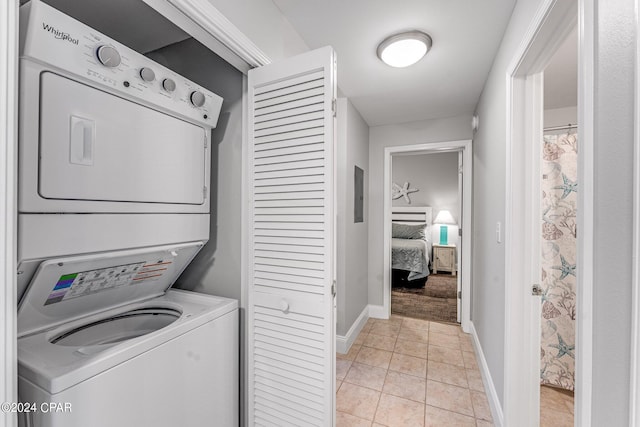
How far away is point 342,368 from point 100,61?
2.45m

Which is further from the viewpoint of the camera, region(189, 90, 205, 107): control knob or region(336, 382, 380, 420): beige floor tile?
region(336, 382, 380, 420): beige floor tile

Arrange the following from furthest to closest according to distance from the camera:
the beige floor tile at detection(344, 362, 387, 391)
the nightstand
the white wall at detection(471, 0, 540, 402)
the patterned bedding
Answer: the nightstand < the patterned bedding < the beige floor tile at detection(344, 362, 387, 391) < the white wall at detection(471, 0, 540, 402)

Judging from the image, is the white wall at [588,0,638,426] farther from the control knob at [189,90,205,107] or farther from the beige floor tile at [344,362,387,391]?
the beige floor tile at [344,362,387,391]

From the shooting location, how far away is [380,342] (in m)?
2.76

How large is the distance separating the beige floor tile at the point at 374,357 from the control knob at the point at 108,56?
8.37ft

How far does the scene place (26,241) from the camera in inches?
31.3

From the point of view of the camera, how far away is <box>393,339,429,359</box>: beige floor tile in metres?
2.55

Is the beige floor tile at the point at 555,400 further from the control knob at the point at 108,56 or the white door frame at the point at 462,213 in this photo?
the control knob at the point at 108,56

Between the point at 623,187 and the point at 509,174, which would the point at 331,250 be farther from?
the point at 509,174

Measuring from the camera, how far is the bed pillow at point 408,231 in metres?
5.53

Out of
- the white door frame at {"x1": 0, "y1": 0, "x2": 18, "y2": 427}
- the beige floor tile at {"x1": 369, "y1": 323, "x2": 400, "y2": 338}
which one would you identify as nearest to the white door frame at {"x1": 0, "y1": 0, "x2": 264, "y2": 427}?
the white door frame at {"x1": 0, "y1": 0, "x2": 18, "y2": 427}

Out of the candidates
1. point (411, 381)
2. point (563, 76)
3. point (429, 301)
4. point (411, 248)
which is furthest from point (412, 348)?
point (563, 76)

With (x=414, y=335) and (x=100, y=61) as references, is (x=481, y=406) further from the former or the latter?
(x=100, y=61)

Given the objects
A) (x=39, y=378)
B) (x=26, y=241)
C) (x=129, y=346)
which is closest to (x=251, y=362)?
(x=129, y=346)
